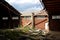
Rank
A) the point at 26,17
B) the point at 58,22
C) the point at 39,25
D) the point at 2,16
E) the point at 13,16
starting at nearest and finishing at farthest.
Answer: the point at 58,22
the point at 2,16
the point at 13,16
the point at 39,25
the point at 26,17

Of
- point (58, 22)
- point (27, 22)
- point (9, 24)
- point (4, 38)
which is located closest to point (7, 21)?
point (9, 24)

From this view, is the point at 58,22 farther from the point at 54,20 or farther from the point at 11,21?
the point at 11,21

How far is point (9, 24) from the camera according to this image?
2034 cm

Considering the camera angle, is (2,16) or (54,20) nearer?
(54,20)

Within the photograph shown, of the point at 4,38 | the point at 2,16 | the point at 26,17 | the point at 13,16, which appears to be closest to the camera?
the point at 4,38

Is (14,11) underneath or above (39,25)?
above

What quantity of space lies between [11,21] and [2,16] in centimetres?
139

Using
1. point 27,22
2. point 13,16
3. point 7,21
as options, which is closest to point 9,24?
point 7,21

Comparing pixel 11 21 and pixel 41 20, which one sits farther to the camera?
pixel 41 20

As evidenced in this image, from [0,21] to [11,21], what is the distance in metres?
1.42

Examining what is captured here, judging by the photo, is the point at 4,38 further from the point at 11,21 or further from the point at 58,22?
the point at 11,21

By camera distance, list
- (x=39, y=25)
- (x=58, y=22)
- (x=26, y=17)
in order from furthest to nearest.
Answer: (x=26, y=17)
(x=39, y=25)
(x=58, y=22)

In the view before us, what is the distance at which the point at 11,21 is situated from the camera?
21203mm

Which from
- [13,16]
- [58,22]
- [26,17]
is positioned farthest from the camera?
[26,17]
